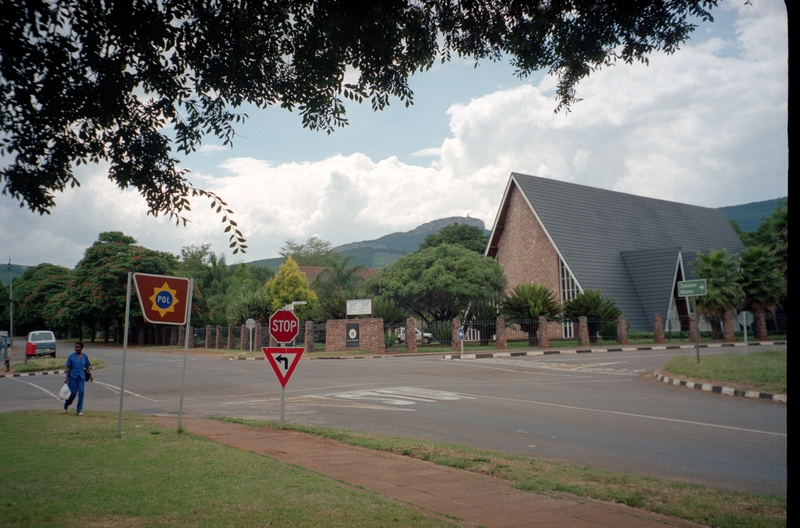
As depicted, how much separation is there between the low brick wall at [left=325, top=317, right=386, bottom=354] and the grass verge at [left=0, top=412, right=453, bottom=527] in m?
28.2

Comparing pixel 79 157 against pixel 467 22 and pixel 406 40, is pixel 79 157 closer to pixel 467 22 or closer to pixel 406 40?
pixel 406 40

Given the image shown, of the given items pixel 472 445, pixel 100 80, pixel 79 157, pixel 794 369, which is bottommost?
pixel 472 445

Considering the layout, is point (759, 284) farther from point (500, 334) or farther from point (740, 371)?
point (740, 371)

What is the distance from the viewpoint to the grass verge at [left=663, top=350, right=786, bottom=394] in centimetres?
1541

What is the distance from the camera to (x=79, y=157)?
5215mm

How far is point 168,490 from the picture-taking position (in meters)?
5.54

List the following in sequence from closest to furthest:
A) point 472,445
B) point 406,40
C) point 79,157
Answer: point 79,157 → point 406,40 → point 472,445

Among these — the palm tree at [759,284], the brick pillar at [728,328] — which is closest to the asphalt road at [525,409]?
the palm tree at [759,284]

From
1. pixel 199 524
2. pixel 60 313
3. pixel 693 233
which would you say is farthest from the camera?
pixel 693 233

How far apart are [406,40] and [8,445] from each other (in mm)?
6796

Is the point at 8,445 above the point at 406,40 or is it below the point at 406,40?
below

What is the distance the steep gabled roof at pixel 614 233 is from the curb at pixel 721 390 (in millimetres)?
26129

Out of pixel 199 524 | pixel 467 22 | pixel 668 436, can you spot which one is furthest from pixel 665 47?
pixel 199 524

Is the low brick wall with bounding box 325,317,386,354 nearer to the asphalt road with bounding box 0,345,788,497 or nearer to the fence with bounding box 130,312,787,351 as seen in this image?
the fence with bounding box 130,312,787,351
